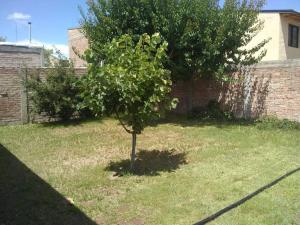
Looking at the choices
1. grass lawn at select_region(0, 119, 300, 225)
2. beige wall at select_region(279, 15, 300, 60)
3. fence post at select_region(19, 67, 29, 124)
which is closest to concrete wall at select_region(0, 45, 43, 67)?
fence post at select_region(19, 67, 29, 124)

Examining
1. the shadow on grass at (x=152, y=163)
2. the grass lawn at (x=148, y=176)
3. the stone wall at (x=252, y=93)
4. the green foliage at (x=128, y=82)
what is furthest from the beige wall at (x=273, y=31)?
the green foliage at (x=128, y=82)

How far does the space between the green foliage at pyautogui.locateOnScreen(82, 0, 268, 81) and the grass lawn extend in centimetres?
254

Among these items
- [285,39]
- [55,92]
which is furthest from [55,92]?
[285,39]

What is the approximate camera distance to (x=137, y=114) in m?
8.02

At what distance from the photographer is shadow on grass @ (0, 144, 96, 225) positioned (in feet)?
19.2

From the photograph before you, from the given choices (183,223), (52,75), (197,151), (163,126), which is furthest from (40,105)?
(183,223)

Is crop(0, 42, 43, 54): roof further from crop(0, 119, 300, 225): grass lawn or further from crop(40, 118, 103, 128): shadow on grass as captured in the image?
crop(0, 119, 300, 225): grass lawn

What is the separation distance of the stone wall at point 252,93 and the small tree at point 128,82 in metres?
6.71

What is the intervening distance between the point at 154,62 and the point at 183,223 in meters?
3.33

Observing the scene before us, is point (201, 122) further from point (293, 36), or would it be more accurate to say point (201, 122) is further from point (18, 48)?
point (293, 36)

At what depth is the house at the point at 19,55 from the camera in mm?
20141

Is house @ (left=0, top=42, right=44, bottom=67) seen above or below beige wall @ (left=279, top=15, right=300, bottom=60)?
below

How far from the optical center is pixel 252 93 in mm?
14703

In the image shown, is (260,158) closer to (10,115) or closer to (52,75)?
(52,75)
